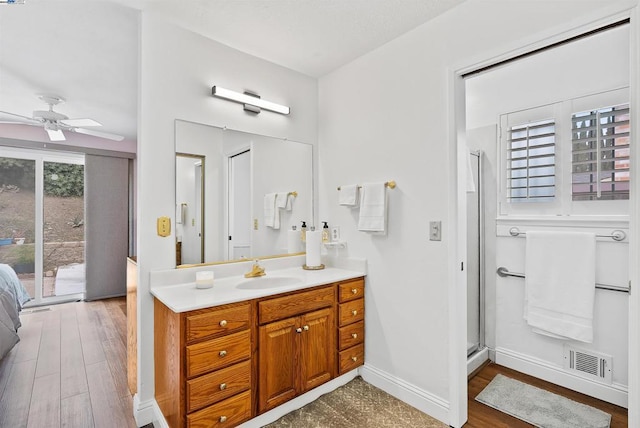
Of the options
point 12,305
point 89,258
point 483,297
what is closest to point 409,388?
point 483,297

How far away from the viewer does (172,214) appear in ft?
6.78

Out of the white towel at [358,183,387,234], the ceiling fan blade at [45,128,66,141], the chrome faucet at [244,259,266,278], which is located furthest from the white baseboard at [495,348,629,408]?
the ceiling fan blade at [45,128,66,141]

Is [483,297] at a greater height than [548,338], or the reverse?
[483,297]

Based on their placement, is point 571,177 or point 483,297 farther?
point 483,297

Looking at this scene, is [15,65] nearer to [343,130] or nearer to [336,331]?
[343,130]

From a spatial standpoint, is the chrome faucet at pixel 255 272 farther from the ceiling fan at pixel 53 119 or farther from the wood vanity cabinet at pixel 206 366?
the ceiling fan at pixel 53 119

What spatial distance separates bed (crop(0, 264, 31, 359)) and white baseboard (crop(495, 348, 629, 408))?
4217 mm

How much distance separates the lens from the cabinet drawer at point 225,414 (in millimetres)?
1613

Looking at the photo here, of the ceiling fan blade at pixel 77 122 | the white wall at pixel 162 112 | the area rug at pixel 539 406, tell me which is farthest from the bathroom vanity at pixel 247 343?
the ceiling fan blade at pixel 77 122

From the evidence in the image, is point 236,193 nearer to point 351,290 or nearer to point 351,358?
point 351,290

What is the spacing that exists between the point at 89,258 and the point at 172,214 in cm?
376

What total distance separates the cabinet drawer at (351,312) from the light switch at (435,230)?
769mm

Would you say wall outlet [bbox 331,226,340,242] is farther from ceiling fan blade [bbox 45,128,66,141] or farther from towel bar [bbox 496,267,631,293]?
ceiling fan blade [bbox 45,128,66,141]

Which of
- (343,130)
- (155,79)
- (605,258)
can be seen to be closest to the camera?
(155,79)
